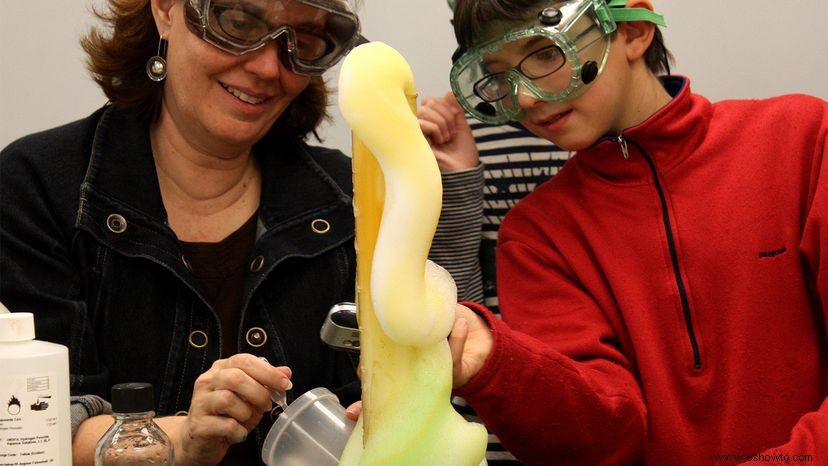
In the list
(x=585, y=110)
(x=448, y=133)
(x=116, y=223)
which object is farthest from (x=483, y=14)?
(x=116, y=223)

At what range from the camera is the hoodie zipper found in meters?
1.57

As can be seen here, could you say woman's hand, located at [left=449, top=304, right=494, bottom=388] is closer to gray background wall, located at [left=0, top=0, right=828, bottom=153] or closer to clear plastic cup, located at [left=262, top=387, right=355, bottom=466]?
clear plastic cup, located at [left=262, top=387, right=355, bottom=466]

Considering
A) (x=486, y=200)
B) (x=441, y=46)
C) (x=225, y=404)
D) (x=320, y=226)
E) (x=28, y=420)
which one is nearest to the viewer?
(x=28, y=420)

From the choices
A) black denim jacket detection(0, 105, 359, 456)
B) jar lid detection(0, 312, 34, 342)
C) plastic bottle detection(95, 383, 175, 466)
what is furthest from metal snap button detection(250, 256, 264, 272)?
jar lid detection(0, 312, 34, 342)

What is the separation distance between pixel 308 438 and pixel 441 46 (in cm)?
131

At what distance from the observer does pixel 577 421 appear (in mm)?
1470

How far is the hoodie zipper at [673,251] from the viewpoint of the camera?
5.14 ft

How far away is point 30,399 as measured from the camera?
1013 millimetres

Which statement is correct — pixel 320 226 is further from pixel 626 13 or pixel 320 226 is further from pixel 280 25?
pixel 626 13

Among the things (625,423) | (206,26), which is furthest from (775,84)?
(206,26)

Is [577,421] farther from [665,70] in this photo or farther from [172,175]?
[172,175]

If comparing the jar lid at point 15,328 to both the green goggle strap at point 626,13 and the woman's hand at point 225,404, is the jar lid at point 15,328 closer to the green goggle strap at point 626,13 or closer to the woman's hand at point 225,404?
the woman's hand at point 225,404

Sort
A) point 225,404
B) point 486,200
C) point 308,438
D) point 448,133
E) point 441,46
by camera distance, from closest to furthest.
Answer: point 308,438 → point 225,404 → point 448,133 → point 486,200 → point 441,46

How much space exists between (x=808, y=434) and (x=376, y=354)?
0.68m
